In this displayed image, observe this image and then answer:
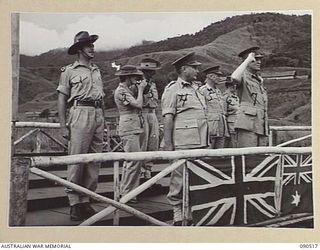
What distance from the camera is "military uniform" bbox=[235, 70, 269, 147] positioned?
3.57 meters

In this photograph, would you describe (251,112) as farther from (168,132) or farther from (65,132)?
(65,132)

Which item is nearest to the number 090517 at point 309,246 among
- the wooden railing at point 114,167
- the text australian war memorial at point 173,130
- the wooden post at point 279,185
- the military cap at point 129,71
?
the text australian war memorial at point 173,130

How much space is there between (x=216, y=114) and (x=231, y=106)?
9cm

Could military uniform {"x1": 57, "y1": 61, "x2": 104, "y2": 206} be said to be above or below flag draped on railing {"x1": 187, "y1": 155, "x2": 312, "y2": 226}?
above

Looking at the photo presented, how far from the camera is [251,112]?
3582 mm

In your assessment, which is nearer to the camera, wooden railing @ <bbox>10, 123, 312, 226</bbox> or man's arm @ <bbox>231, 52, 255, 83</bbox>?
wooden railing @ <bbox>10, 123, 312, 226</bbox>

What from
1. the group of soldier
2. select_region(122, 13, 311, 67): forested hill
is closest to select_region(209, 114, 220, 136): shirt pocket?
the group of soldier

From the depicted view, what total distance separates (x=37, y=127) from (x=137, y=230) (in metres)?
0.72

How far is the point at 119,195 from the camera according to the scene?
3.49 metres

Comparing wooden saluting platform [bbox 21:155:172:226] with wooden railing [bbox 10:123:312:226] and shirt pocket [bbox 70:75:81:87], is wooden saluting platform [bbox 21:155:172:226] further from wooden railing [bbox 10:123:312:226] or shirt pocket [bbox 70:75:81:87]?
shirt pocket [bbox 70:75:81:87]

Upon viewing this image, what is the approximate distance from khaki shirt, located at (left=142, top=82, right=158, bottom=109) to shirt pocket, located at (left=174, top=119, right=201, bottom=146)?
152 millimetres

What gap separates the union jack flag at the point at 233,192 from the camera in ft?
11.6

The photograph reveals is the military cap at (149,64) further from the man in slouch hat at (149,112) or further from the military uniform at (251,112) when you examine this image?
the military uniform at (251,112)

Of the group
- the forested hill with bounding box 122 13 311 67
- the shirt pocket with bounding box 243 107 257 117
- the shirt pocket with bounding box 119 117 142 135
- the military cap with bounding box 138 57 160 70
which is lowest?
the shirt pocket with bounding box 119 117 142 135
